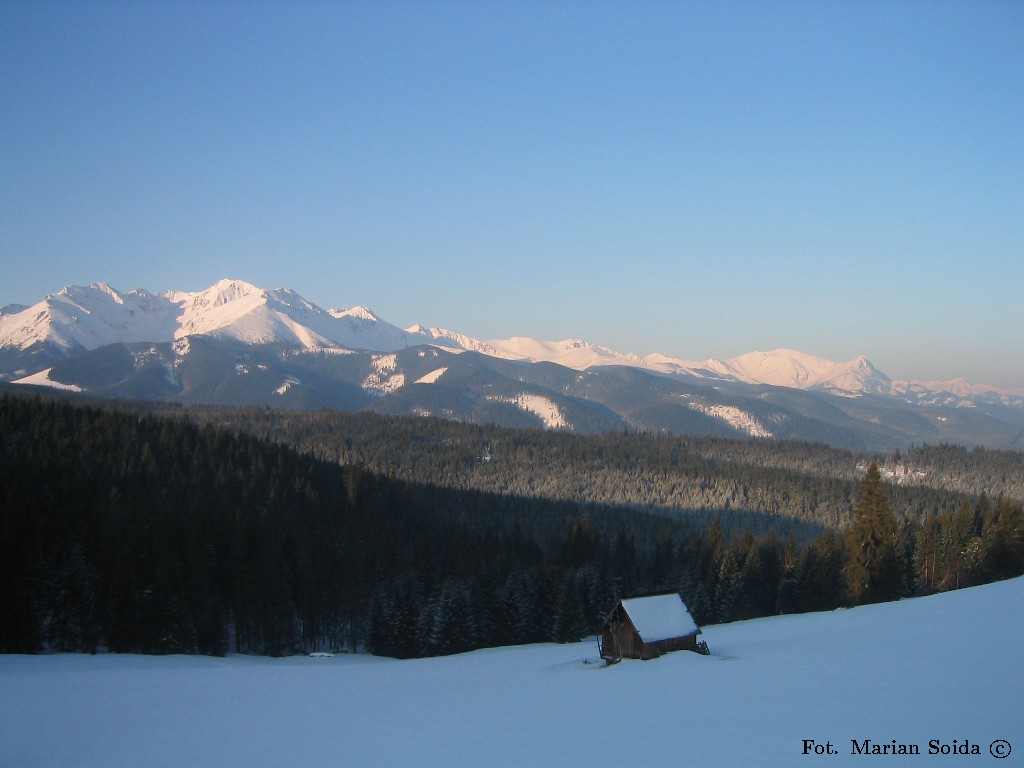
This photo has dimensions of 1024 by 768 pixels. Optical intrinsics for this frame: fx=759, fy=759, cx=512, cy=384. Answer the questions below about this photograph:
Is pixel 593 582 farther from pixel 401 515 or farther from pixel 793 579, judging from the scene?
pixel 401 515

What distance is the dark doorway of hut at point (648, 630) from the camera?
40000mm

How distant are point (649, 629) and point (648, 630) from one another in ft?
0.39

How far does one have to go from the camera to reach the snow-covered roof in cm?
4028

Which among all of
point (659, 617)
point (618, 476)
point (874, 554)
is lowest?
point (618, 476)

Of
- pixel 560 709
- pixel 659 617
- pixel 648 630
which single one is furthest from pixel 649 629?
pixel 560 709

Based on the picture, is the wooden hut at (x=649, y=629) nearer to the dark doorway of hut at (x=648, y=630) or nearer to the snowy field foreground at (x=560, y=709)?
the dark doorway of hut at (x=648, y=630)

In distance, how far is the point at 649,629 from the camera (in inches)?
1590

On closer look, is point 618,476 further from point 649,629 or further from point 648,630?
point 648,630

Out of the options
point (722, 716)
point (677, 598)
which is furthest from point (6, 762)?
point (677, 598)

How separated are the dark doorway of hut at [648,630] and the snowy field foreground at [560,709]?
7.58 feet

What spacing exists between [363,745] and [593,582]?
47094 mm

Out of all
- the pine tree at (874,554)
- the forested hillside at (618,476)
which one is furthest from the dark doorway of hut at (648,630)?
the forested hillside at (618,476)

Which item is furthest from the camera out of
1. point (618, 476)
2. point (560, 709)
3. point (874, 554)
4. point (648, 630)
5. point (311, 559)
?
point (618, 476)

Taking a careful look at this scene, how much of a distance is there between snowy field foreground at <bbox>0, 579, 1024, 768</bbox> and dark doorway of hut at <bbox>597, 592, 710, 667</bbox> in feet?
7.58
